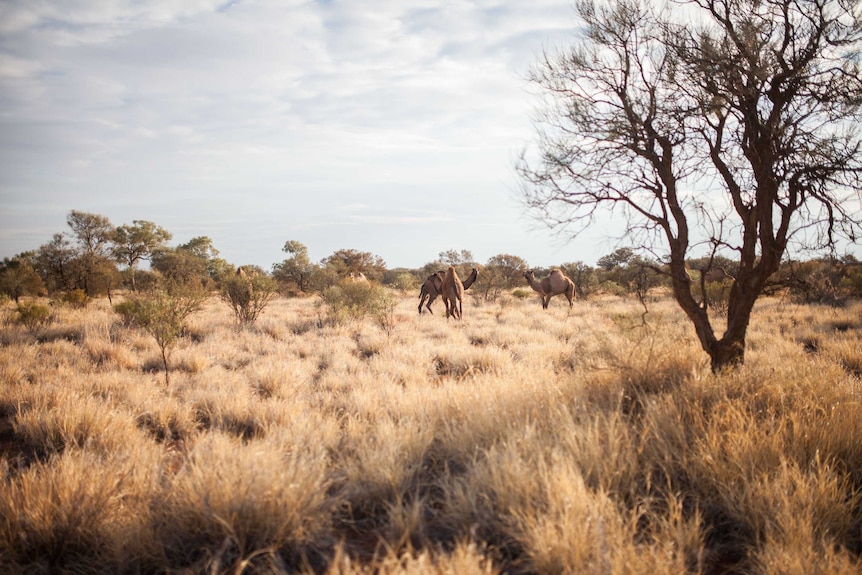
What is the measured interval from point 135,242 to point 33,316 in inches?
1170

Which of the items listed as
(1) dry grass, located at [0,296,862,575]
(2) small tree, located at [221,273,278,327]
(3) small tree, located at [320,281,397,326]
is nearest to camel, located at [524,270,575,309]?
(3) small tree, located at [320,281,397,326]

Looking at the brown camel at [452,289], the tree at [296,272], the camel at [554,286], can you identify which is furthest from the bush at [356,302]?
the tree at [296,272]

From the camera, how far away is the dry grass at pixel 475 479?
271 centimetres

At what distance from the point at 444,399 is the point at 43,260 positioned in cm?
3904

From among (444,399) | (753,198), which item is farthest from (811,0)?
(444,399)

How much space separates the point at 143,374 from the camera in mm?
8484

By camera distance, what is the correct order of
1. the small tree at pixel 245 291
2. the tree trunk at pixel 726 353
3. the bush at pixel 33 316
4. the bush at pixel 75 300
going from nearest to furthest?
1. the tree trunk at pixel 726 353
2. the bush at pixel 33 316
3. the small tree at pixel 245 291
4. the bush at pixel 75 300

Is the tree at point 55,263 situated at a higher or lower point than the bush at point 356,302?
higher

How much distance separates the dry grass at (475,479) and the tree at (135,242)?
3790cm

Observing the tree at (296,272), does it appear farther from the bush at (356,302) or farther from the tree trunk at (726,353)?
the tree trunk at (726,353)

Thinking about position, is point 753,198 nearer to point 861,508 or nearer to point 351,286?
point 861,508

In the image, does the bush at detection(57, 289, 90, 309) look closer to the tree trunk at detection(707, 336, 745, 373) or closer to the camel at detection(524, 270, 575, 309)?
the camel at detection(524, 270, 575, 309)

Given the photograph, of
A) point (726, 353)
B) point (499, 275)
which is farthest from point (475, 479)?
point (499, 275)

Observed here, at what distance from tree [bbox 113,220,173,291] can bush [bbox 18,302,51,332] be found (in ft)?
86.8
